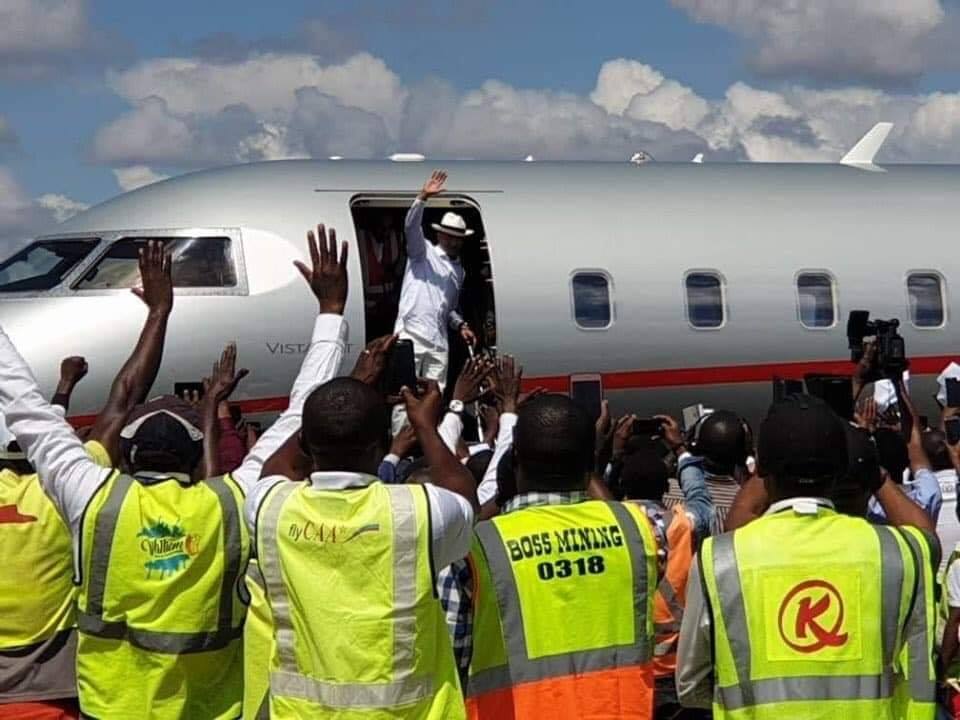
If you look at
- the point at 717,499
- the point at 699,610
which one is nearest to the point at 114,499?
the point at 699,610

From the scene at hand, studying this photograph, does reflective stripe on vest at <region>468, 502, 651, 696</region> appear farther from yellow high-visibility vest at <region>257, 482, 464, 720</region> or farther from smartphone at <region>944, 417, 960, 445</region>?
smartphone at <region>944, 417, 960, 445</region>

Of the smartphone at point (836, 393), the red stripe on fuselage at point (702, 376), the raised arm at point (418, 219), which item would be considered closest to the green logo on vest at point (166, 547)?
the smartphone at point (836, 393)

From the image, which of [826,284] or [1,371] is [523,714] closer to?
[1,371]

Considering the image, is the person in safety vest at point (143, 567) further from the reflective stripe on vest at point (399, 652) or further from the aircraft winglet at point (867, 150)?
the aircraft winglet at point (867, 150)

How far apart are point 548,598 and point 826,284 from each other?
11.6 metres

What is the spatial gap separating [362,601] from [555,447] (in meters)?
0.86

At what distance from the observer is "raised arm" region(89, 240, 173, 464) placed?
5.41m

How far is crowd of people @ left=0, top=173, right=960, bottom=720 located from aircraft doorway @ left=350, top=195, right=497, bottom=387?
9707 mm

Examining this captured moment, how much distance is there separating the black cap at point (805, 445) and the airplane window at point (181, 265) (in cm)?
1017

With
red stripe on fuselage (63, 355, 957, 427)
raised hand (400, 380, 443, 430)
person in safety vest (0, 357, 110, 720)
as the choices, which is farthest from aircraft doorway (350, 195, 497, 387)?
raised hand (400, 380, 443, 430)

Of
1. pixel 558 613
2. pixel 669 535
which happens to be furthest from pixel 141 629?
pixel 669 535

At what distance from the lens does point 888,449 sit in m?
6.59

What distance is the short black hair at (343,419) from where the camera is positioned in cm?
421

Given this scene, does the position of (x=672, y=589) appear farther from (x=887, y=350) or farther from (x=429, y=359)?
(x=429, y=359)
